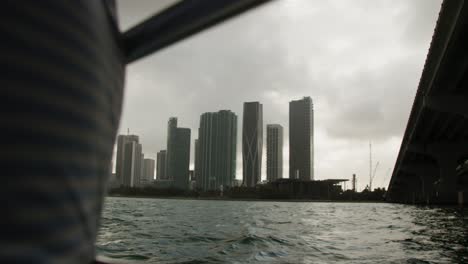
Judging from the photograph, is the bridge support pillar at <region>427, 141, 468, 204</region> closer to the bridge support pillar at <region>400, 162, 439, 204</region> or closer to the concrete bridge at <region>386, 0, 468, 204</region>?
the concrete bridge at <region>386, 0, 468, 204</region>

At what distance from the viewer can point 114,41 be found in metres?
1.41

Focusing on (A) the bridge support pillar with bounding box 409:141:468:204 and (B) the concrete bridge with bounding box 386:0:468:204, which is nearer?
(B) the concrete bridge with bounding box 386:0:468:204

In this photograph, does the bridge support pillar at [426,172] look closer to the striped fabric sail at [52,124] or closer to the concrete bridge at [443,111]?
the concrete bridge at [443,111]

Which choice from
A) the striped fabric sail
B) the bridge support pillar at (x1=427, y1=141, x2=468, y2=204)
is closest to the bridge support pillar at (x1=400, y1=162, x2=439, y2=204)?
the bridge support pillar at (x1=427, y1=141, x2=468, y2=204)

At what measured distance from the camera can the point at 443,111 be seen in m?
23.8

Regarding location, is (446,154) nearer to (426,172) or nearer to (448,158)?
(448,158)

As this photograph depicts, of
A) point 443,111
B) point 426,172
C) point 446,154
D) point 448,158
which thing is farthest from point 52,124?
point 426,172

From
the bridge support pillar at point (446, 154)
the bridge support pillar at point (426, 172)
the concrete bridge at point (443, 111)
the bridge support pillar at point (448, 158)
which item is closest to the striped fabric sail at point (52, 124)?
the concrete bridge at point (443, 111)

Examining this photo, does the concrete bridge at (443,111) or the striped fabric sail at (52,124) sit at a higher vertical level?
the concrete bridge at (443,111)

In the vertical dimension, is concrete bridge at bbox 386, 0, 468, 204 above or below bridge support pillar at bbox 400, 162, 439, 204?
above

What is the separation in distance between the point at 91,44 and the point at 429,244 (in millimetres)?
11063

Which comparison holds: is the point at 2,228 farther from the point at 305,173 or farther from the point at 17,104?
the point at 305,173

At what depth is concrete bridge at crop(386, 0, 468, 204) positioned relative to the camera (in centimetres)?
1720

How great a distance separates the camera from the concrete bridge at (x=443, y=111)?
17.2 meters
